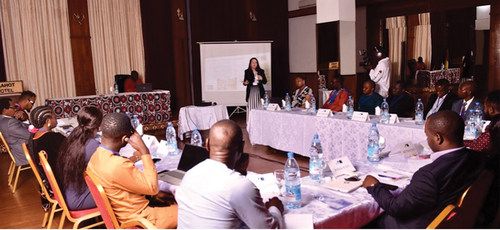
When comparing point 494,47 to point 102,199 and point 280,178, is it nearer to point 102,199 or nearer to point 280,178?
point 280,178

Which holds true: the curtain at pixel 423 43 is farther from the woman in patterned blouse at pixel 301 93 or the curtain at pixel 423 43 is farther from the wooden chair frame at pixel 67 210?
the wooden chair frame at pixel 67 210

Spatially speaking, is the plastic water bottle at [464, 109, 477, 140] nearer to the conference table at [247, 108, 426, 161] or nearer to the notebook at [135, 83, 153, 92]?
the conference table at [247, 108, 426, 161]

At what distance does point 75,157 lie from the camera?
2287 millimetres

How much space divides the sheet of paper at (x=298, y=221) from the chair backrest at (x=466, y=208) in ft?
1.54

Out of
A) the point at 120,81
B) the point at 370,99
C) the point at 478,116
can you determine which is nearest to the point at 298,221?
the point at 478,116

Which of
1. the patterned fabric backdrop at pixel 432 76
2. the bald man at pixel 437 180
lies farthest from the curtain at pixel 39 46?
the bald man at pixel 437 180

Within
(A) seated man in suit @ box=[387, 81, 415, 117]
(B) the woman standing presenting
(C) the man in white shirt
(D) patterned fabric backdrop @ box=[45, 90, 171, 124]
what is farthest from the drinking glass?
(D) patterned fabric backdrop @ box=[45, 90, 171, 124]

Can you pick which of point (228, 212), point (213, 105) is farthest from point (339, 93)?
point (228, 212)

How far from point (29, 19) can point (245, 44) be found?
15.2ft

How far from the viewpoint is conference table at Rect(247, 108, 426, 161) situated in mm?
3836

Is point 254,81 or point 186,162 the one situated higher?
point 254,81

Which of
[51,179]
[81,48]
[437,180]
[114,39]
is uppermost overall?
[114,39]

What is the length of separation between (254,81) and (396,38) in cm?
391

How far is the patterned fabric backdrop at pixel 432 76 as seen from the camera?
28.8 feet
